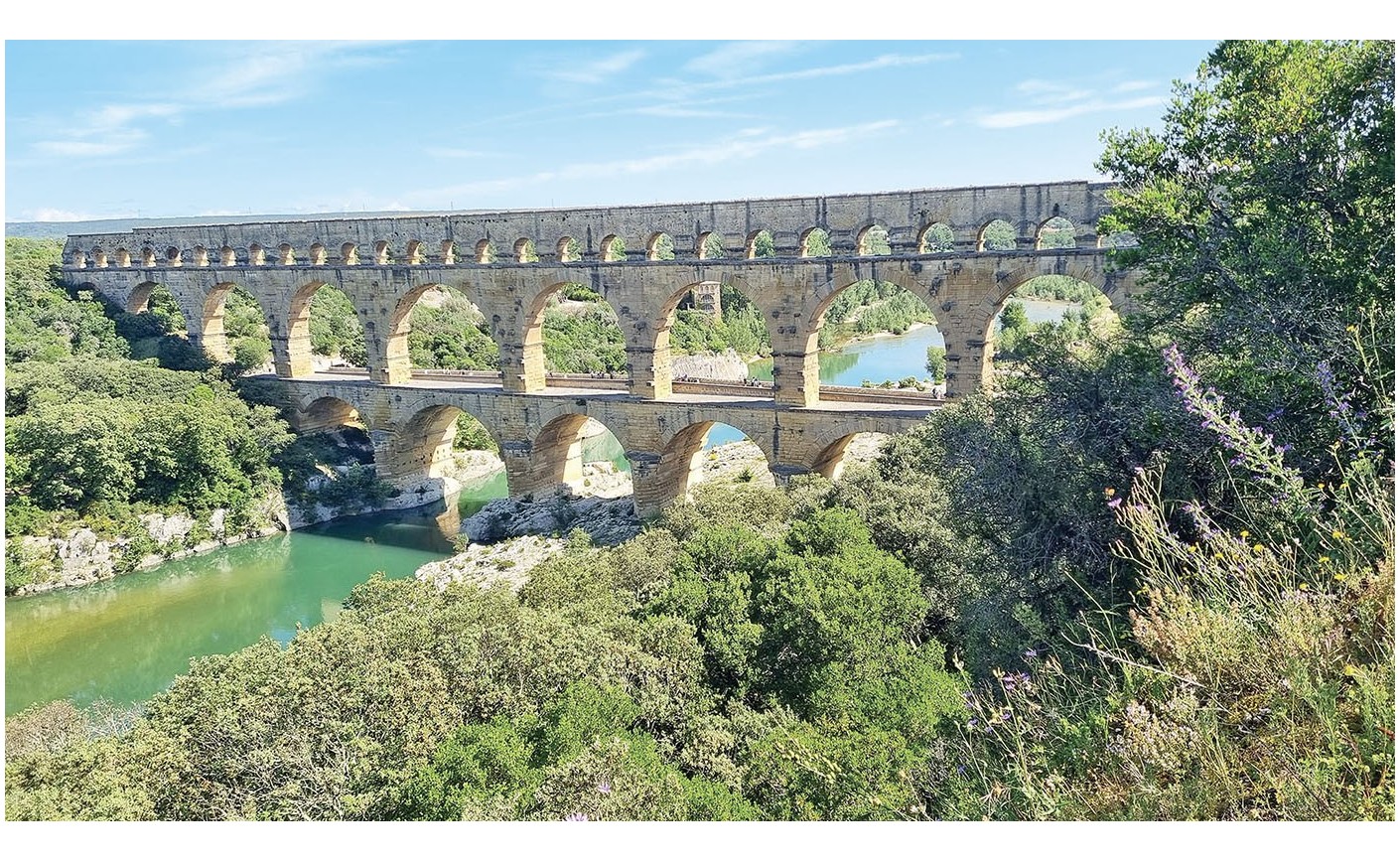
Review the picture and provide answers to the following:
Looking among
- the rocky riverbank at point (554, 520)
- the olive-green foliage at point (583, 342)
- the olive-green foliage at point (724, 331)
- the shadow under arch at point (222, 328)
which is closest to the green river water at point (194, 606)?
the rocky riverbank at point (554, 520)

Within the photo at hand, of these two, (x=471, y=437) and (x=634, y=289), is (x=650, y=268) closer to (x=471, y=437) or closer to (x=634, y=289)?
(x=634, y=289)

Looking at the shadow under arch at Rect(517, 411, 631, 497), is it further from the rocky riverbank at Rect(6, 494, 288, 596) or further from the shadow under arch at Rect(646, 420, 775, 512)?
the rocky riverbank at Rect(6, 494, 288, 596)

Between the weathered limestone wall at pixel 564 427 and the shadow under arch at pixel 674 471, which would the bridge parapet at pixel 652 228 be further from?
the shadow under arch at pixel 674 471

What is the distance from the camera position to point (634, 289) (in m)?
16.3

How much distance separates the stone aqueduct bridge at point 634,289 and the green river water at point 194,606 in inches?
74.7

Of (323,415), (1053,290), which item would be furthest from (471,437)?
(1053,290)

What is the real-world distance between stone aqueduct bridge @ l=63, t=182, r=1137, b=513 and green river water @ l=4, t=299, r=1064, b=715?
1897 mm

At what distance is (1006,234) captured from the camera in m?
52.4

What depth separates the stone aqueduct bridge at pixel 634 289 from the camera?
46.2 feet

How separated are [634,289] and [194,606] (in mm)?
8861

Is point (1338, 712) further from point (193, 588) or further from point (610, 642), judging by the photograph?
point (193, 588)

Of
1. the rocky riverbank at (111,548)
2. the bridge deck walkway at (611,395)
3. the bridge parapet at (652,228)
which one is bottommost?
the rocky riverbank at (111,548)

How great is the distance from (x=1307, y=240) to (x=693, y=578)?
17.1ft

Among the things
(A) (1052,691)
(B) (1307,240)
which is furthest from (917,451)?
(A) (1052,691)
